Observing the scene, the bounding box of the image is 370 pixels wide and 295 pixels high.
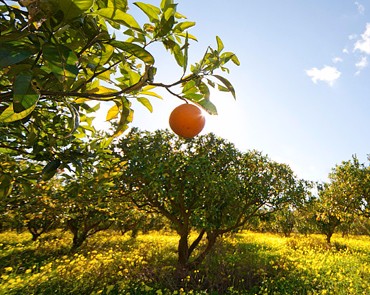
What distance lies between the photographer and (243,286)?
7691 millimetres

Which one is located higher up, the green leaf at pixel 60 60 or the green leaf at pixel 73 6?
the green leaf at pixel 73 6

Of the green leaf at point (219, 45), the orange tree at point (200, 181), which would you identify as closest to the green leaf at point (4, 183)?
the green leaf at point (219, 45)

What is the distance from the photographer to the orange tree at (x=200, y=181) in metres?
8.34

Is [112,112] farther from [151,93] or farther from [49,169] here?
[49,169]

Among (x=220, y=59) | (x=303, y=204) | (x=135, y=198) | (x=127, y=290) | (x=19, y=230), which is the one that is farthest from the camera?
(x=19, y=230)

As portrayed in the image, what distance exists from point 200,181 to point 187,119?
730 centimetres

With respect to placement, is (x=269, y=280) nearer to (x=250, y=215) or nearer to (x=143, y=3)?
(x=250, y=215)

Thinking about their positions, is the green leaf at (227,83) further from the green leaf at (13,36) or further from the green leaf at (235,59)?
the green leaf at (13,36)

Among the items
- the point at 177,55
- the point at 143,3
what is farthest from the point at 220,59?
the point at 143,3

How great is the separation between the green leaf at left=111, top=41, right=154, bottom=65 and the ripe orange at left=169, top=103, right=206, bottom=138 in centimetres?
35

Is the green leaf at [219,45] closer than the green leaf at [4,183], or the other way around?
the green leaf at [219,45]

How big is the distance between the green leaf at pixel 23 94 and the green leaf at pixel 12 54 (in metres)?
0.06

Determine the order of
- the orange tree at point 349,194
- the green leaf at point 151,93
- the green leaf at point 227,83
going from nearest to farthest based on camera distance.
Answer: the green leaf at point 227,83 < the green leaf at point 151,93 < the orange tree at point 349,194

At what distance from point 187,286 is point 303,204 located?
242 inches
